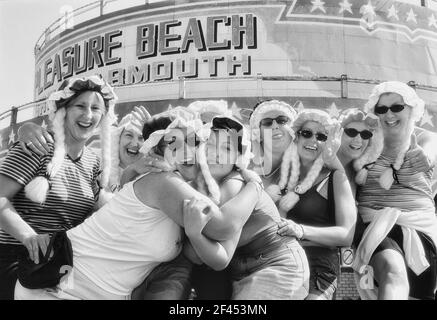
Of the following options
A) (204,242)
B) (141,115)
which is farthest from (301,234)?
(141,115)

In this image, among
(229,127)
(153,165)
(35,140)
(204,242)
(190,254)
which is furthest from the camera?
(35,140)

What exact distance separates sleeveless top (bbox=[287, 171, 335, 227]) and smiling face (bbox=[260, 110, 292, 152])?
492 millimetres

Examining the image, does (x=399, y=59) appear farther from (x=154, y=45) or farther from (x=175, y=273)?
(x=175, y=273)

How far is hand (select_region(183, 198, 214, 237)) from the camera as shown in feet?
11.4

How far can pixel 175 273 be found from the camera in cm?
390

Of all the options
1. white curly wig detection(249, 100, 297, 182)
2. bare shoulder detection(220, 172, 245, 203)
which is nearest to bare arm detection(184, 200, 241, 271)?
bare shoulder detection(220, 172, 245, 203)

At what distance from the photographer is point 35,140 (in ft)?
13.7

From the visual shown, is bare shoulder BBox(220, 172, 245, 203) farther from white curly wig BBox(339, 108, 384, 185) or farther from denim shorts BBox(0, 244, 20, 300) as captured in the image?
denim shorts BBox(0, 244, 20, 300)

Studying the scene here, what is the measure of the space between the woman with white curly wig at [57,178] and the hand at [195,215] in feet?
3.71

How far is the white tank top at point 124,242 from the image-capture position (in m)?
3.74

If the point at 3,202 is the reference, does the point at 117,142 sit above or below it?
above

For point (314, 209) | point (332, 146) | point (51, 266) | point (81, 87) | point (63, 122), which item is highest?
point (81, 87)

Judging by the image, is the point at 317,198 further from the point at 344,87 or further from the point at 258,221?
the point at 344,87

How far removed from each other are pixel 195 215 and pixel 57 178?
1367 mm
